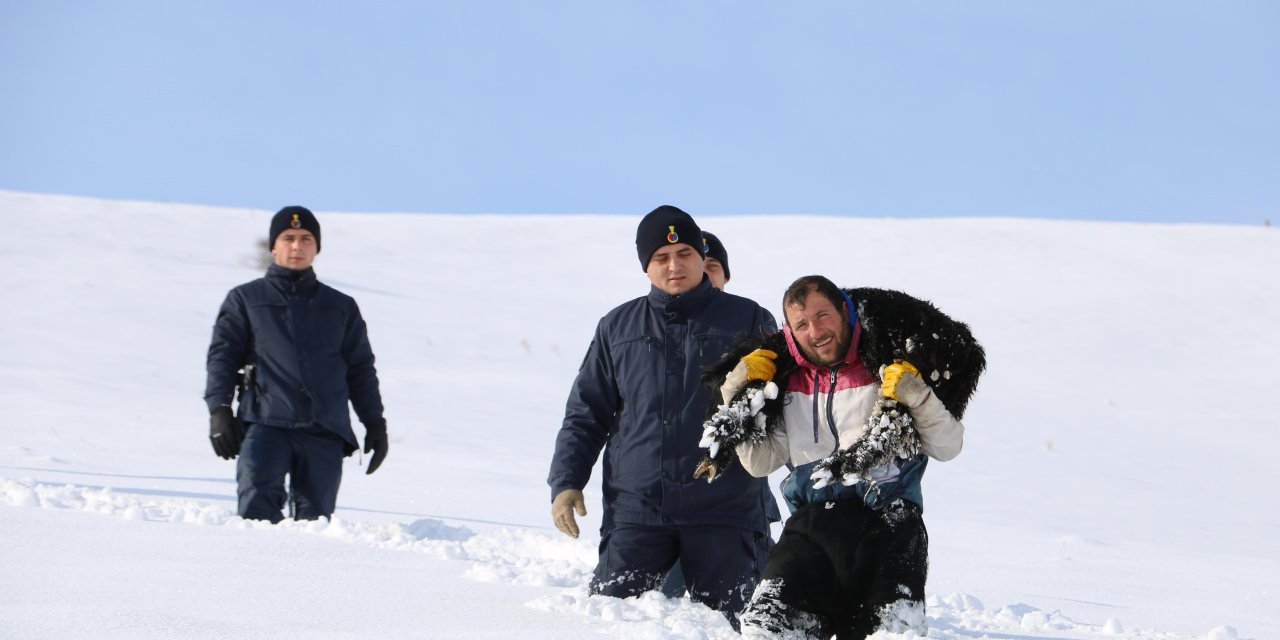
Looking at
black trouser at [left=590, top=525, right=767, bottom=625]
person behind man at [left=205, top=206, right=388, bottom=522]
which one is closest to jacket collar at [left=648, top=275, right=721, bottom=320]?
black trouser at [left=590, top=525, right=767, bottom=625]

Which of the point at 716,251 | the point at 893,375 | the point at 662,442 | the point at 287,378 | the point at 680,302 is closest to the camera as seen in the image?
the point at 893,375

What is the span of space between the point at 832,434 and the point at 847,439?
0.06 meters

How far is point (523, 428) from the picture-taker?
12445mm

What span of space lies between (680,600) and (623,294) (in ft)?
63.3

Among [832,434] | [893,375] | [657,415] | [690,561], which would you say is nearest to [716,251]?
[657,415]

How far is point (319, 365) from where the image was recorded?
19.6 ft

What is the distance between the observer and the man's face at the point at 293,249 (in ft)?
19.8

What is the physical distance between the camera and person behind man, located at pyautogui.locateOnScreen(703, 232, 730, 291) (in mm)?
5594

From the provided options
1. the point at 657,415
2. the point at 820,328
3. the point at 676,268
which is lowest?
the point at 657,415

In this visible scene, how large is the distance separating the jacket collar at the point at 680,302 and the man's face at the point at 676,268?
0.02 metres

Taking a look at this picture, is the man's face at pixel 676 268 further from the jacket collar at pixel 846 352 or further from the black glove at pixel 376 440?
the black glove at pixel 376 440

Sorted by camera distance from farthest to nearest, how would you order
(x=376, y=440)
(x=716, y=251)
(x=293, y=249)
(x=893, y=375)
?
(x=376, y=440) → (x=293, y=249) → (x=716, y=251) → (x=893, y=375)

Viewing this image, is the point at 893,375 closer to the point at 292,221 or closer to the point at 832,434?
the point at 832,434

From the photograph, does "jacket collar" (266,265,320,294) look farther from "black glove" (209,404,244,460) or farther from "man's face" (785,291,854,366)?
"man's face" (785,291,854,366)
